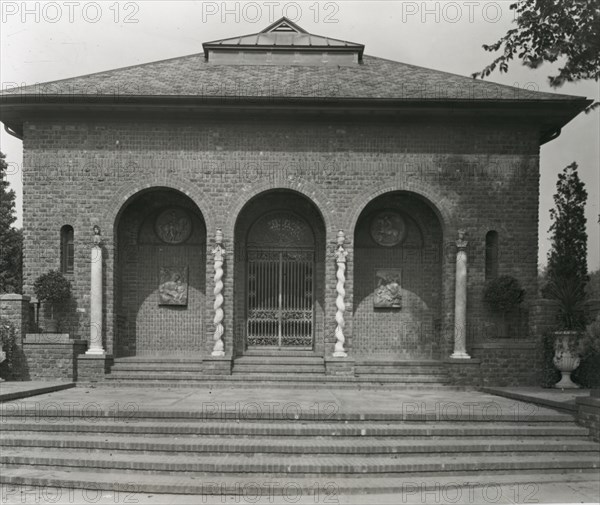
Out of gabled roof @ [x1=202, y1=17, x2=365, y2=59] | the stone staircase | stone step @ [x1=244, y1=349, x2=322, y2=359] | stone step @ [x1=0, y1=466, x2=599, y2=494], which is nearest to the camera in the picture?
stone step @ [x1=0, y1=466, x2=599, y2=494]

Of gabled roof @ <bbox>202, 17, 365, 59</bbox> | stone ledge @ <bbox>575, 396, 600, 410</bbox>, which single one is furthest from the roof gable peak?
stone ledge @ <bbox>575, 396, 600, 410</bbox>

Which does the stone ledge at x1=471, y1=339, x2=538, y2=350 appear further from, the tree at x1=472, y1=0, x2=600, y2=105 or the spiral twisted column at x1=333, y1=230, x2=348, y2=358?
the tree at x1=472, y1=0, x2=600, y2=105

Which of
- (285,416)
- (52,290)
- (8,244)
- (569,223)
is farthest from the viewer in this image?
(8,244)

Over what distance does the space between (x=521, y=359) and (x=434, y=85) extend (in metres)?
6.48

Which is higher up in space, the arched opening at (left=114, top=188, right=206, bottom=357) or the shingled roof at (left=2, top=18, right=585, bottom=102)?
the shingled roof at (left=2, top=18, right=585, bottom=102)

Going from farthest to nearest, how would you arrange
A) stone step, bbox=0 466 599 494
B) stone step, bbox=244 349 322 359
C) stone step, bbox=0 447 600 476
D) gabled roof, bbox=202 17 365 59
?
gabled roof, bbox=202 17 365 59
stone step, bbox=244 349 322 359
stone step, bbox=0 447 600 476
stone step, bbox=0 466 599 494

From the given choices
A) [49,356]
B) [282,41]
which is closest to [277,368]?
A: [49,356]

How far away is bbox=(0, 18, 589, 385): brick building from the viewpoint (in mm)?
13805

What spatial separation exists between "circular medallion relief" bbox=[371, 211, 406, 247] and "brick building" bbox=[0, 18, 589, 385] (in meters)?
0.03

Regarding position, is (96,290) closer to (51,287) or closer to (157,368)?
(51,287)

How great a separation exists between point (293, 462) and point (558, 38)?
720 cm

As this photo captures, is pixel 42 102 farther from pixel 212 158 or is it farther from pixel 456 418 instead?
pixel 456 418

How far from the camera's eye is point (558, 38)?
970cm

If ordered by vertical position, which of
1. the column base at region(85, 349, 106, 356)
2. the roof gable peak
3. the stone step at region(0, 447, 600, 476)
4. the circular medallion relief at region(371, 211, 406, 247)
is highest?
the roof gable peak
